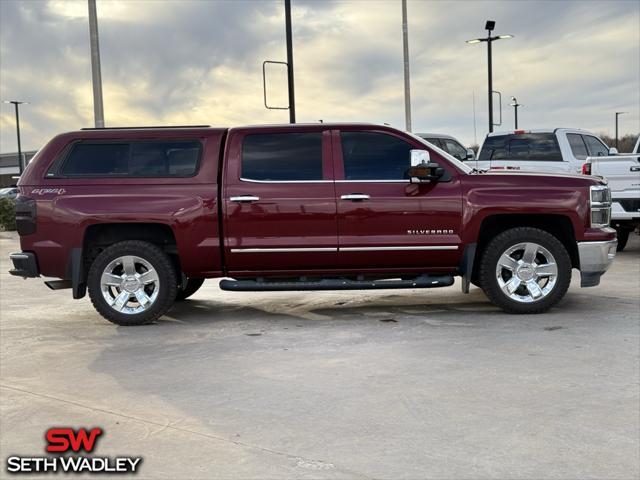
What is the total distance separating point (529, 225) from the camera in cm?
791

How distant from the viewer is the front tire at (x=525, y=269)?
7613 mm

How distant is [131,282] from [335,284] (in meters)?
2.04

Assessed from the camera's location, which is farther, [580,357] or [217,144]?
[217,144]

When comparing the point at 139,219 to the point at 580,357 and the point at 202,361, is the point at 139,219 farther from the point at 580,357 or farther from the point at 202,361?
the point at 580,357

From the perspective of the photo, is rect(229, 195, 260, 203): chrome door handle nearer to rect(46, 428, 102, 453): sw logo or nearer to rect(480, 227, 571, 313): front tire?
rect(480, 227, 571, 313): front tire

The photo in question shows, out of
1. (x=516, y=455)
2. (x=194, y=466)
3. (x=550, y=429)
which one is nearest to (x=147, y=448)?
(x=194, y=466)

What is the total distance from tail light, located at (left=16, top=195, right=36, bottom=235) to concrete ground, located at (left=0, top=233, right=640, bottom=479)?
99cm

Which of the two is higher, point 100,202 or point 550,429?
point 100,202

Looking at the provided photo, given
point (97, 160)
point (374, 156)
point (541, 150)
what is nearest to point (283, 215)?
point (374, 156)

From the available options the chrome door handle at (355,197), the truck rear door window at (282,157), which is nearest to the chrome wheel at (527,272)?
the chrome door handle at (355,197)

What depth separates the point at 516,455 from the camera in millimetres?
3834

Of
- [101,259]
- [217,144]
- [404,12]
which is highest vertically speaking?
[404,12]

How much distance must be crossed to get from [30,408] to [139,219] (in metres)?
3.04

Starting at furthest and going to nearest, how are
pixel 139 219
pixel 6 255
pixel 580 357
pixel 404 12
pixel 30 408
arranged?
pixel 404 12 → pixel 6 255 → pixel 139 219 → pixel 580 357 → pixel 30 408
